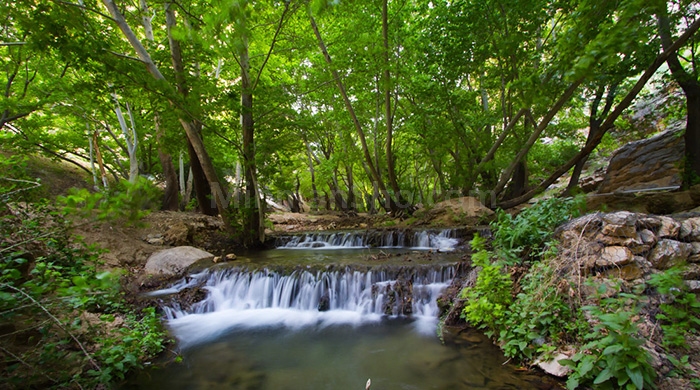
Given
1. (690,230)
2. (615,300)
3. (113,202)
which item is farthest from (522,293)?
(113,202)

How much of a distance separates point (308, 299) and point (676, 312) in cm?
486

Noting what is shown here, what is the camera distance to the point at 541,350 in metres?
3.12

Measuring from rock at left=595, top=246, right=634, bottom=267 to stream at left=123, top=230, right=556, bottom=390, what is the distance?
1.45 metres

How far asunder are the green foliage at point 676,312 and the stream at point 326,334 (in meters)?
1.10

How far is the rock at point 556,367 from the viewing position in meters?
2.90

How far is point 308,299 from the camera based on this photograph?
562 centimetres

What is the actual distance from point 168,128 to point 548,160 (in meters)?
15.8

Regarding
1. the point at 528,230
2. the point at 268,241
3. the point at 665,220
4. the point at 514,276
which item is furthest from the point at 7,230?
the point at 268,241

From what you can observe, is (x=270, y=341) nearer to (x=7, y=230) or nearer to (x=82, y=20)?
(x=7, y=230)

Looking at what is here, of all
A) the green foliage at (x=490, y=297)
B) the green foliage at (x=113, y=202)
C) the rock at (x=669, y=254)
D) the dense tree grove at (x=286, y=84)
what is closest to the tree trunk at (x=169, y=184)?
the dense tree grove at (x=286, y=84)

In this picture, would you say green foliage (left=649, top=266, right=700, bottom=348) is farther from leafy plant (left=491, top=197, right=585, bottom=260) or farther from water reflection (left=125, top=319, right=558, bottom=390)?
leafy plant (left=491, top=197, right=585, bottom=260)

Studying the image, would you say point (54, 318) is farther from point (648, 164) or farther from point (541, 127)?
point (648, 164)

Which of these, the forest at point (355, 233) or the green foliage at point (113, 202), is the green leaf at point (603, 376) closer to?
the forest at point (355, 233)

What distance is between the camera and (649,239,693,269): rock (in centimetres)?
317
